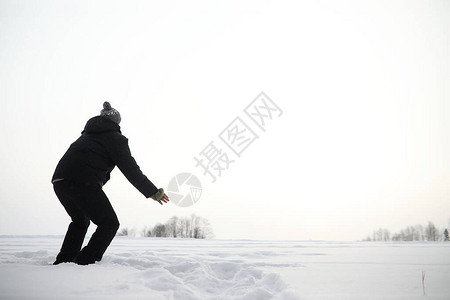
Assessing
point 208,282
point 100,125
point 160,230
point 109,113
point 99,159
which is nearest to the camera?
point 208,282

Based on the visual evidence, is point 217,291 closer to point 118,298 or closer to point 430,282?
point 118,298

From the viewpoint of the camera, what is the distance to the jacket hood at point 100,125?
10.4ft

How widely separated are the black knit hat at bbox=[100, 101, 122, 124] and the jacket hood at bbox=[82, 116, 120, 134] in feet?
0.30

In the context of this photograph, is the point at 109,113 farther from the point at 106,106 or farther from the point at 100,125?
the point at 100,125

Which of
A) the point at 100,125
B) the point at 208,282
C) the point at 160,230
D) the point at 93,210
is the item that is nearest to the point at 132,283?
the point at 208,282

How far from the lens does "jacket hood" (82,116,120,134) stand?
3160mm

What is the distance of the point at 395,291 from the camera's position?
2.43 meters

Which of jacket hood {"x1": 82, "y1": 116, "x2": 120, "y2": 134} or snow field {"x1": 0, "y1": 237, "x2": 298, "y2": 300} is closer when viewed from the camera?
snow field {"x1": 0, "y1": 237, "x2": 298, "y2": 300}

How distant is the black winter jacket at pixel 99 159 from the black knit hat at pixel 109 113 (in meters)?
0.11

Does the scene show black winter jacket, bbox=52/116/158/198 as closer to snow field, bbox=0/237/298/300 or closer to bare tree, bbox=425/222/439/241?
snow field, bbox=0/237/298/300

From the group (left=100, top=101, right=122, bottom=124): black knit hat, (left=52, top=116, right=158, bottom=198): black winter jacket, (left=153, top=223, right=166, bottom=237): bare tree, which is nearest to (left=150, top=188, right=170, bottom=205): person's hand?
(left=52, top=116, right=158, bottom=198): black winter jacket

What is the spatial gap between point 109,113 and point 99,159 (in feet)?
2.06

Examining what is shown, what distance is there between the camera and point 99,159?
3025 mm

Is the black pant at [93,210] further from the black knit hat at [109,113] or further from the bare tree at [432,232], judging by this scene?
the bare tree at [432,232]
